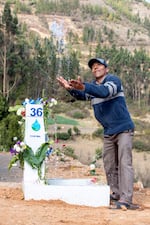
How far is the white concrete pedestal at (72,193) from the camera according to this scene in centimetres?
667

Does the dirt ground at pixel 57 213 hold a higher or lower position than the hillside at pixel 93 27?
lower

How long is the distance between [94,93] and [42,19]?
134 metres

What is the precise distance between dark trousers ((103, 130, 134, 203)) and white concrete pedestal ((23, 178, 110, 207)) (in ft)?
0.69

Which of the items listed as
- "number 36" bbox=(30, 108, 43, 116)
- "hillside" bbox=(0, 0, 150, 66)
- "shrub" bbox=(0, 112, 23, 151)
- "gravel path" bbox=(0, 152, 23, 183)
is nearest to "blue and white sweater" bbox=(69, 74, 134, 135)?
"number 36" bbox=(30, 108, 43, 116)

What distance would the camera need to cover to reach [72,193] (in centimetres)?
667

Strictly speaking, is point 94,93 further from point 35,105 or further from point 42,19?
point 42,19

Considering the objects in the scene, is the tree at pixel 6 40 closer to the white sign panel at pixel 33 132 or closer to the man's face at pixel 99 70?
the white sign panel at pixel 33 132

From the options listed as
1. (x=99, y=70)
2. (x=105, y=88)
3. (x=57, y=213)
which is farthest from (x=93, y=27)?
(x=57, y=213)

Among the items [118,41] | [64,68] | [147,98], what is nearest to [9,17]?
[64,68]

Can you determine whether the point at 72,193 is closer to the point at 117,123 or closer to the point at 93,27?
the point at 117,123

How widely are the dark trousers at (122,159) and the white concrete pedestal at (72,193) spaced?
210mm

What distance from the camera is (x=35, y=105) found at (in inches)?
278

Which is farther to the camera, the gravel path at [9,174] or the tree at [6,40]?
the tree at [6,40]

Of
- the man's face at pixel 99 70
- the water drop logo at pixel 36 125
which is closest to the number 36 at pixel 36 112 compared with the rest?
the water drop logo at pixel 36 125
